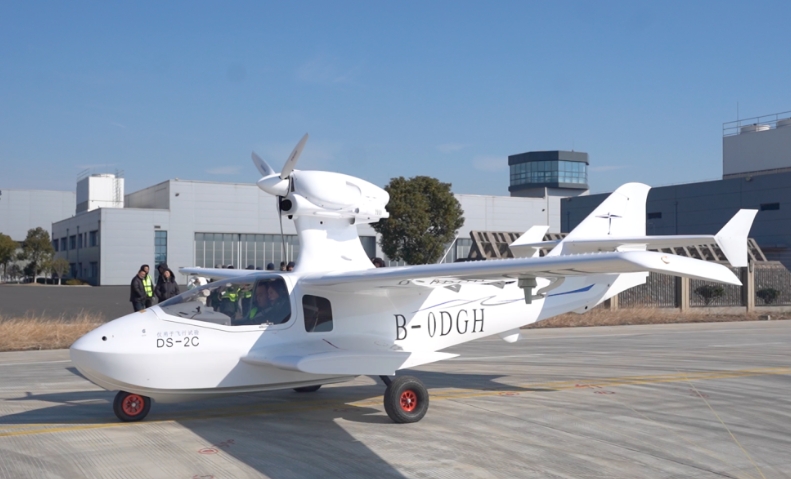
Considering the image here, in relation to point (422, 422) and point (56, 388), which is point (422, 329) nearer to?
point (422, 422)

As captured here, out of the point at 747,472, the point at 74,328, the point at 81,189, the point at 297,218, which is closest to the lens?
the point at 747,472

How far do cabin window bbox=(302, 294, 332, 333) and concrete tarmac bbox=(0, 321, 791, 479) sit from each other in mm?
1151

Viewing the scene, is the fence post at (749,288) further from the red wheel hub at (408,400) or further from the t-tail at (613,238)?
the red wheel hub at (408,400)

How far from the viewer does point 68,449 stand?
26.6 feet

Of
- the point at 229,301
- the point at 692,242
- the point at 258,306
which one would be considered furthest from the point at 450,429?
the point at 692,242

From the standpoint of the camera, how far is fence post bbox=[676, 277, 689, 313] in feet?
102

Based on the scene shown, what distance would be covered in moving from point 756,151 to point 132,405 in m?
65.5

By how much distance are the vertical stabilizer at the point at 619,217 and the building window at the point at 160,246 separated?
5337 cm

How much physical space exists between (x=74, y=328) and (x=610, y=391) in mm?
14340

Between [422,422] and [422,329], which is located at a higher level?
[422,329]

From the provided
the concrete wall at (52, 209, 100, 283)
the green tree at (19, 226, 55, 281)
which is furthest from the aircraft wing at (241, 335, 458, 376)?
the green tree at (19, 226, 55, 281)

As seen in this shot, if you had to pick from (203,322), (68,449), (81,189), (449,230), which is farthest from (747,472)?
(81,189)

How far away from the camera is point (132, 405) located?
9414 millimetres

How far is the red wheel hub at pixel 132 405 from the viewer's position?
938cm
